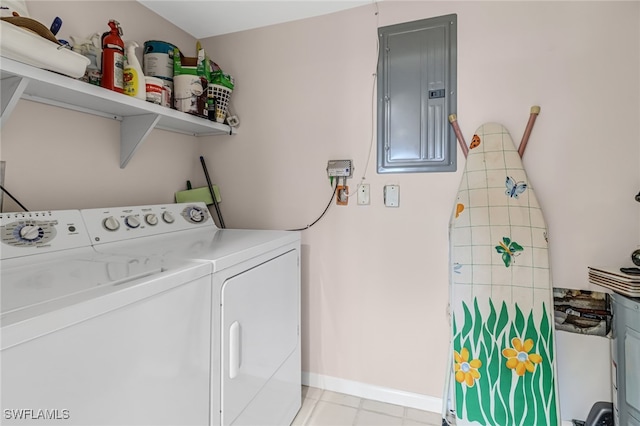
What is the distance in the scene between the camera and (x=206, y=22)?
2.00 m

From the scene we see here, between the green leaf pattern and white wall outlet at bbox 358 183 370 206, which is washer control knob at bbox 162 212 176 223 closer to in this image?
white wall outlet at bbox 358 183 370 206

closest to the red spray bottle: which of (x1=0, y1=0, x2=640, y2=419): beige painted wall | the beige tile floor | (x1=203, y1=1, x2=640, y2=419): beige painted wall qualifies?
(x1=0, y1=0, x2=640, y2=419): beige painted wall

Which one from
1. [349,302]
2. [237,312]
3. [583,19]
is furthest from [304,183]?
[583,19]

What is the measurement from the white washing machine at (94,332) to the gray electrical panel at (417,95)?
126cm

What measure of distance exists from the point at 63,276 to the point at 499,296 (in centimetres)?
175

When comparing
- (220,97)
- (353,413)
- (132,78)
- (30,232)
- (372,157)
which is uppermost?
(220,97)

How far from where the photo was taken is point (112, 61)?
1.35m

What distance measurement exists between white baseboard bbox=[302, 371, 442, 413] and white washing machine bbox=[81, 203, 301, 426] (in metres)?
0.26

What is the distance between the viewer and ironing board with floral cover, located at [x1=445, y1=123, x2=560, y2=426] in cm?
145

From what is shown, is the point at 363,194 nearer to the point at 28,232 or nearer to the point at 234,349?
the point at 234,349

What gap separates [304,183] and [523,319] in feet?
4.53

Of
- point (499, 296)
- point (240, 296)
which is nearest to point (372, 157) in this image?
point (499, 296)

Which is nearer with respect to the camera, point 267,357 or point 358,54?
point 267,357

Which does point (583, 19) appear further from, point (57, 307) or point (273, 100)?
point (57, 307)
